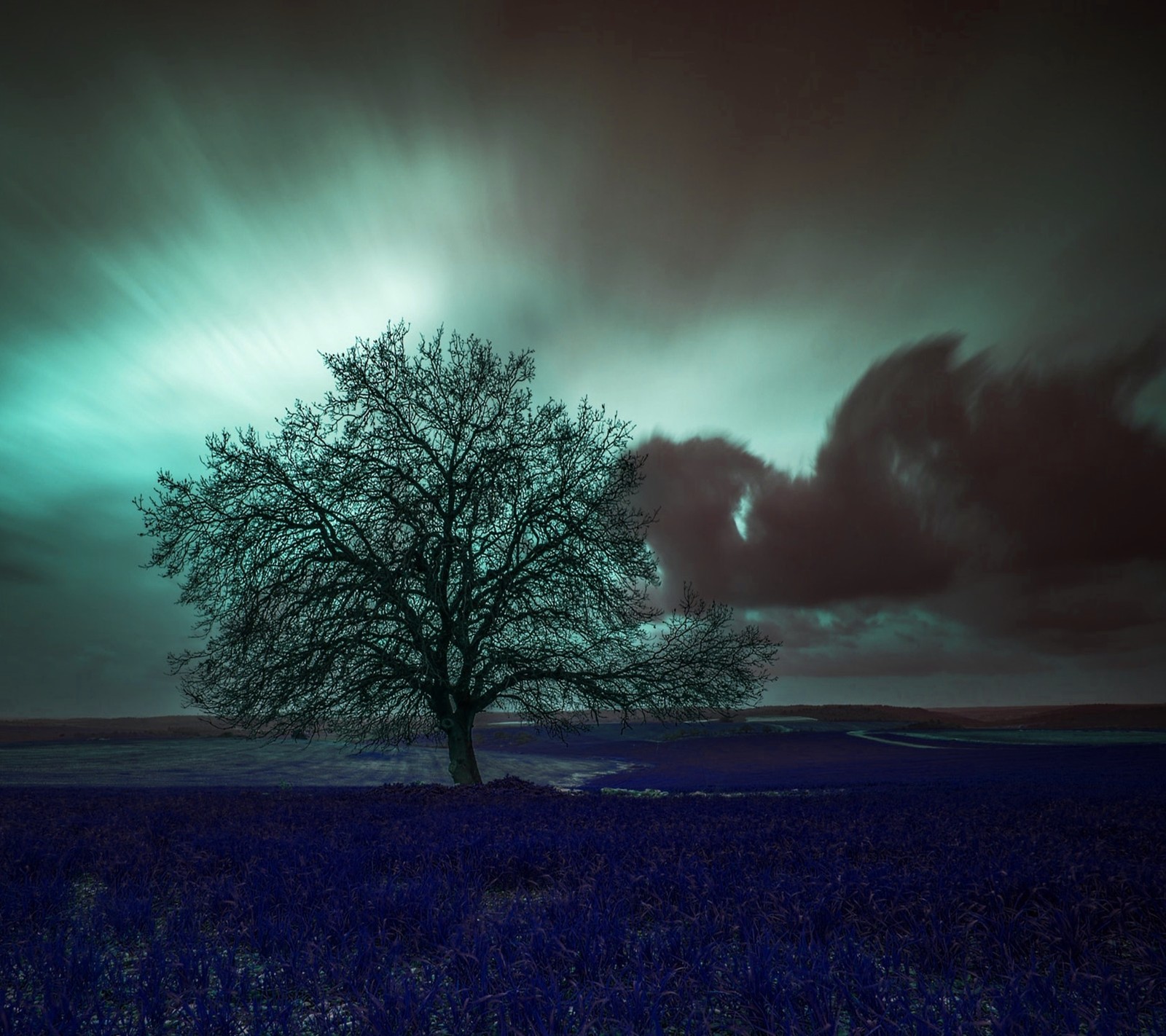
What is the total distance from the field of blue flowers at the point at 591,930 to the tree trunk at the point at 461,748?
9.31m

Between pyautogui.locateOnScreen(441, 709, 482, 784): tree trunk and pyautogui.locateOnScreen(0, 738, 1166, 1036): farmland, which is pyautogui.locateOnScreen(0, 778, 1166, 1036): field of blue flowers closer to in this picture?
pyautogui.locateOnScreen(0, 738, 1166, 1036): farmland

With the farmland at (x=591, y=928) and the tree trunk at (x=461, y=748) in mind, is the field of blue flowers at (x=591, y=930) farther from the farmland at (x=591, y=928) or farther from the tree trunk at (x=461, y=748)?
the tree trunk at (x=461, y=748)

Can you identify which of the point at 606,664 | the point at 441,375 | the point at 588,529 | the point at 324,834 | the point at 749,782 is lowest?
the point at 749,782

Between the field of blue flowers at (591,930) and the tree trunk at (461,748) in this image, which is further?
the tree trunk at (461,748)

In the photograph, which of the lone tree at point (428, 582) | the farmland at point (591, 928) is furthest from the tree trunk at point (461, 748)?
the farmland at point (591, 928)

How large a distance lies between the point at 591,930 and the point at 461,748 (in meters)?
14.3

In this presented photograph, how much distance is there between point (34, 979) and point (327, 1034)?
2.05 metres

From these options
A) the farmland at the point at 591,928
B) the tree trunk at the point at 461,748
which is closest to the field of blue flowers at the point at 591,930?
the farmland at the point at 591,928

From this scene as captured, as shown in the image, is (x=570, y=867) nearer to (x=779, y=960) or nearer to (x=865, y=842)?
(x=779, y=960)

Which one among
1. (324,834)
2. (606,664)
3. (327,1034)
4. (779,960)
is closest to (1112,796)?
(606,664)

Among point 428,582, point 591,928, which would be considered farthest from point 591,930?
point 428,582

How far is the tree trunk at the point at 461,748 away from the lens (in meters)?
16.8

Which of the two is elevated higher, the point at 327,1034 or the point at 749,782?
the point at 327,1034

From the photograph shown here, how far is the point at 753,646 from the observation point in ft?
52.7
